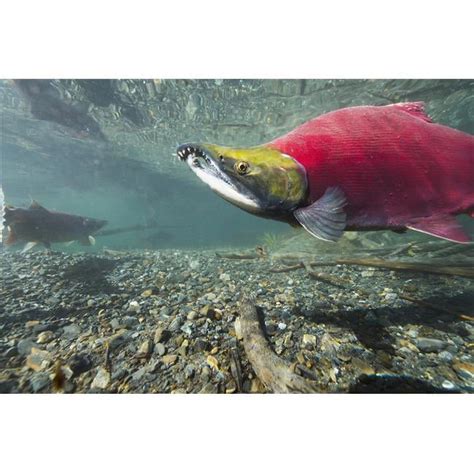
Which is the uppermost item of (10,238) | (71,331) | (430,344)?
(430,344)

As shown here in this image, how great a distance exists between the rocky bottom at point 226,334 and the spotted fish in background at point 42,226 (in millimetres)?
2769

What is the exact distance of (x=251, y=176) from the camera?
1636 mm

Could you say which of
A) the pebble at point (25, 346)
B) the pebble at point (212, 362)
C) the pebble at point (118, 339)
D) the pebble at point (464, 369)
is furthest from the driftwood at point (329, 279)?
the pebble at point (25, 346)

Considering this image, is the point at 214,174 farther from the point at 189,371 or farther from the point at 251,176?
the point at 189,371

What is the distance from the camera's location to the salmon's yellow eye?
163 cm

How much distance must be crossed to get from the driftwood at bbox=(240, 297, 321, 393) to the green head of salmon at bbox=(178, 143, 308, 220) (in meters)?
1.57

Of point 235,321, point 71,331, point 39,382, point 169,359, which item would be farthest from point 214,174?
point 71,331

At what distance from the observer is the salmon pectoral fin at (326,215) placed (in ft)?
5.29

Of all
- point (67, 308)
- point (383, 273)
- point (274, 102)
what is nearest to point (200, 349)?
point (67, 308)

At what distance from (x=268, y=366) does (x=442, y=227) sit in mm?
1884

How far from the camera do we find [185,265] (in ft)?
25.2

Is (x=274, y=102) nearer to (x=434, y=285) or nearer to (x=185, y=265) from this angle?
(x=185, y=265)

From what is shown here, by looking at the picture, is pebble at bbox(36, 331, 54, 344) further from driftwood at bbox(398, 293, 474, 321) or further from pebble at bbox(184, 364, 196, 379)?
driftwood at bbox(398, 293, 474, 321)

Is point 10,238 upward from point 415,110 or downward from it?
downward
